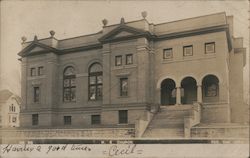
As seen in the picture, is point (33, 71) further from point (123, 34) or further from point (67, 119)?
point (123, 34)

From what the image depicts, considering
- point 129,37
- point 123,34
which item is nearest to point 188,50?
point 129,37

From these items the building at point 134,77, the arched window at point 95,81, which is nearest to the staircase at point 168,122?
the building at point 134,77

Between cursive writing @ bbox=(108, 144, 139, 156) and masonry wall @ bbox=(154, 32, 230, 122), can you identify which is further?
masonry wall @ bbox=(154, 32, 230, 122)

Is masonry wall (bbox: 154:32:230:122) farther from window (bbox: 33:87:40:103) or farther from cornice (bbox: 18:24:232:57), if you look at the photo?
window (bbox: 33:87:40:103)

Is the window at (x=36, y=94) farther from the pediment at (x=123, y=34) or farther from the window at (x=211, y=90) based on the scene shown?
the window at (x=211, y=90)

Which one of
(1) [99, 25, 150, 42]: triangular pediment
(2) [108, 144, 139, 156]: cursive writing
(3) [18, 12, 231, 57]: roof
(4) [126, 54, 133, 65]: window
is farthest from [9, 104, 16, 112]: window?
(4) [126, 54, 133, 65]: window

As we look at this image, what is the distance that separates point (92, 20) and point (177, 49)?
4185 mm

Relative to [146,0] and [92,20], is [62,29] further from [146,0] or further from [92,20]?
[146,0]

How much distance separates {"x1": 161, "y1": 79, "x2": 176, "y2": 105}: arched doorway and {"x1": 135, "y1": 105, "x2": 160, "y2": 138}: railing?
1.07m

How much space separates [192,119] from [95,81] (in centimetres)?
570

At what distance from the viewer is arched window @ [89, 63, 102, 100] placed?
12.9m

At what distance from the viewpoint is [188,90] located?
37.6 feet

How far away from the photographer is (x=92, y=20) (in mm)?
7879

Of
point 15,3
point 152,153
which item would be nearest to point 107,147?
point 152,153
